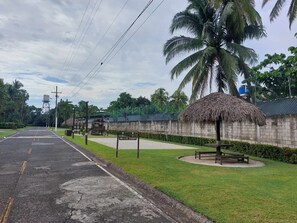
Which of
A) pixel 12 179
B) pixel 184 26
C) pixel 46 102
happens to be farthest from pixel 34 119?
pixel 12 179

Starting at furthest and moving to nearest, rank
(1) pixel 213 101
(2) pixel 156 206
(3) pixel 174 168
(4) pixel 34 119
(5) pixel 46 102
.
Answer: (4) pixel 34 119 < (5) pixel 46 102 < (1) pixel 213 101 < (3) pixel 174 168 < (2) pixel 156 206

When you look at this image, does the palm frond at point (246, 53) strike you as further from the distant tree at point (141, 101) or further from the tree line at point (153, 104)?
the distant tree at point (141, 101)

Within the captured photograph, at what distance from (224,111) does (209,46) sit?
9.92 meters

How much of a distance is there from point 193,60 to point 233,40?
3.59m

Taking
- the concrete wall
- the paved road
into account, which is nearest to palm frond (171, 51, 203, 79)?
the concrete wall

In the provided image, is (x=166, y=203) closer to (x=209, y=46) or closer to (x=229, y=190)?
(x=229, y=190)

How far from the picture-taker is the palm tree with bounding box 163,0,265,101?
2128 cm

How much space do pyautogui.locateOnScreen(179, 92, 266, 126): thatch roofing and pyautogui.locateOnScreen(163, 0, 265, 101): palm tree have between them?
24.2 ft

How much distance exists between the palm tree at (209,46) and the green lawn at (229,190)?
37.2ft

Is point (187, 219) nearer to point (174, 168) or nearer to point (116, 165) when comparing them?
point (174, 168)

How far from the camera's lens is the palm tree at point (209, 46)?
21.3 m

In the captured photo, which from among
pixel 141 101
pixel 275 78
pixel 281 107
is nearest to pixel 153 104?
pixel 141 101

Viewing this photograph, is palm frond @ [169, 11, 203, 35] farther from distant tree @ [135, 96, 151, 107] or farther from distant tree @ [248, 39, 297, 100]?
distant tree @ [135, 96, 151, 107]

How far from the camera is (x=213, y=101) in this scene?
46.0ft
